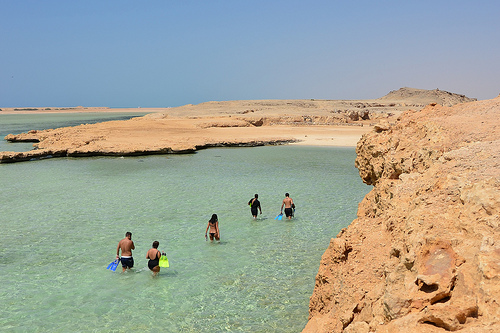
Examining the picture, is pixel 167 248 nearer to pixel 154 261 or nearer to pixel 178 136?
pixel 154 261

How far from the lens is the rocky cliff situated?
9.22ft

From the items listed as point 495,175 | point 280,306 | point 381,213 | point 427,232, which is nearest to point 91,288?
point 280,306

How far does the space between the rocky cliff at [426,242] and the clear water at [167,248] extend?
2665 mm

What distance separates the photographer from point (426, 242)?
11.0 ft

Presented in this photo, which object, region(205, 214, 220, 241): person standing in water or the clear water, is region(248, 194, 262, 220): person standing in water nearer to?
the clear water

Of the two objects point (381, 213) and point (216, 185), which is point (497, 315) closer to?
point (381, 213)

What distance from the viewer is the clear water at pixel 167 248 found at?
24.0ft

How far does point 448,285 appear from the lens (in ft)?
9.62

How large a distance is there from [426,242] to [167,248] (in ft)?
27.7

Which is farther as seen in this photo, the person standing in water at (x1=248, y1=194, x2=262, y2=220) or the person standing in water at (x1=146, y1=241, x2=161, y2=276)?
the person standing in water at (x1=248, y1=194, x2=262, y2=220)

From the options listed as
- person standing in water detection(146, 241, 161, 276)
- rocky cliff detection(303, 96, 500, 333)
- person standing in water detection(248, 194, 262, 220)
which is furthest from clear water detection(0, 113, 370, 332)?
rocky cliff detection(303, 96, 500, 333)

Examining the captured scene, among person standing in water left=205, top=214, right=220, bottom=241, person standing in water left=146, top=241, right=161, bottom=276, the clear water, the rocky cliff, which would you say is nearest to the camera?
the rocky cliff

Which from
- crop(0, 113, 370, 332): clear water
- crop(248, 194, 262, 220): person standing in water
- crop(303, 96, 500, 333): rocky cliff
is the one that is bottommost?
crop(0, 113, 370, 332): clear water

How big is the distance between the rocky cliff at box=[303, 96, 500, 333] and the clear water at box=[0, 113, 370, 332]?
8.74 feet
